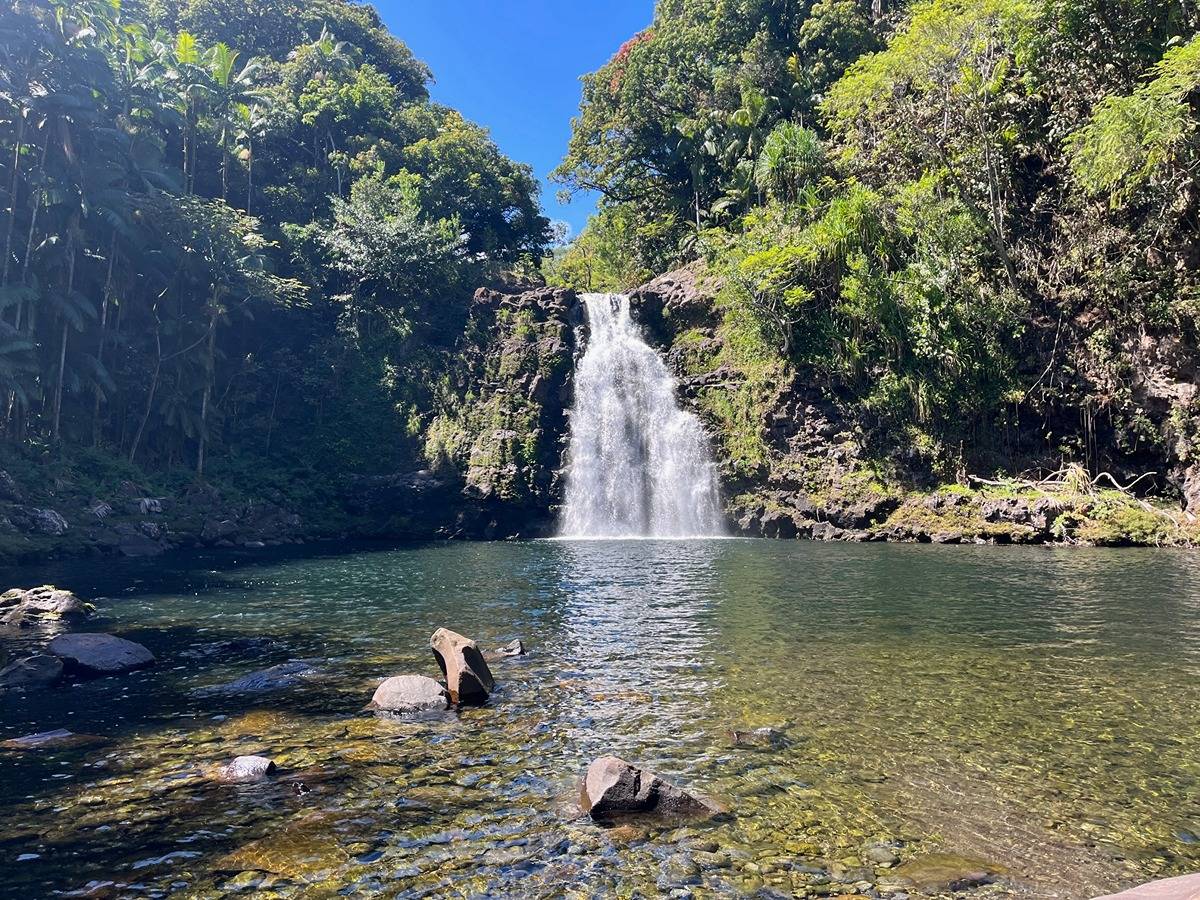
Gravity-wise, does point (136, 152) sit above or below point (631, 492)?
above

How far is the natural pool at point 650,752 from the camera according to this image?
5.40m

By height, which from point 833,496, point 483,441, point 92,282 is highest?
point 92,282

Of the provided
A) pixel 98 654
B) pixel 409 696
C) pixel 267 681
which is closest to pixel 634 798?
pixel 409 696

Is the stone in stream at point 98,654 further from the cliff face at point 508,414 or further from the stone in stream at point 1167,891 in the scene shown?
the cliff face at point 508,414

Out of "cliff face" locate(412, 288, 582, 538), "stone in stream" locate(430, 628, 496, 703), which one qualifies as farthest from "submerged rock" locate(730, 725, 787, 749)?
"cliff face" locate(412, 288, 582, 538)

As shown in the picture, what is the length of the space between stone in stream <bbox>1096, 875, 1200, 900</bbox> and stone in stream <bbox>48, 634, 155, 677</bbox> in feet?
42.0

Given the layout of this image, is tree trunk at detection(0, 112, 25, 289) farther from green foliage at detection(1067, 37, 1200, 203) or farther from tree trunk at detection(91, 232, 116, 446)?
green foliage at detection(1067, 37, 1200, 203)

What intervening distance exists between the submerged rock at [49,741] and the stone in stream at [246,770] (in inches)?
88.1

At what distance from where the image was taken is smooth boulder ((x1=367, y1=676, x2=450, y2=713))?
9.16 meters

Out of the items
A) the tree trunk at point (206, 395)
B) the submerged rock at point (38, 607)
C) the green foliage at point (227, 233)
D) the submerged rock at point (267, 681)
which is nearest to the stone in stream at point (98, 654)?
the submerged rock at point (267, 681)

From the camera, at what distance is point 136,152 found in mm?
35156

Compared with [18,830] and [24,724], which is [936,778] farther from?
[24,724]

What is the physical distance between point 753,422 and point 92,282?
3269 centimetres

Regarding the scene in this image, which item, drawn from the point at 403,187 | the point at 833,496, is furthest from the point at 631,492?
the point at 403,187
